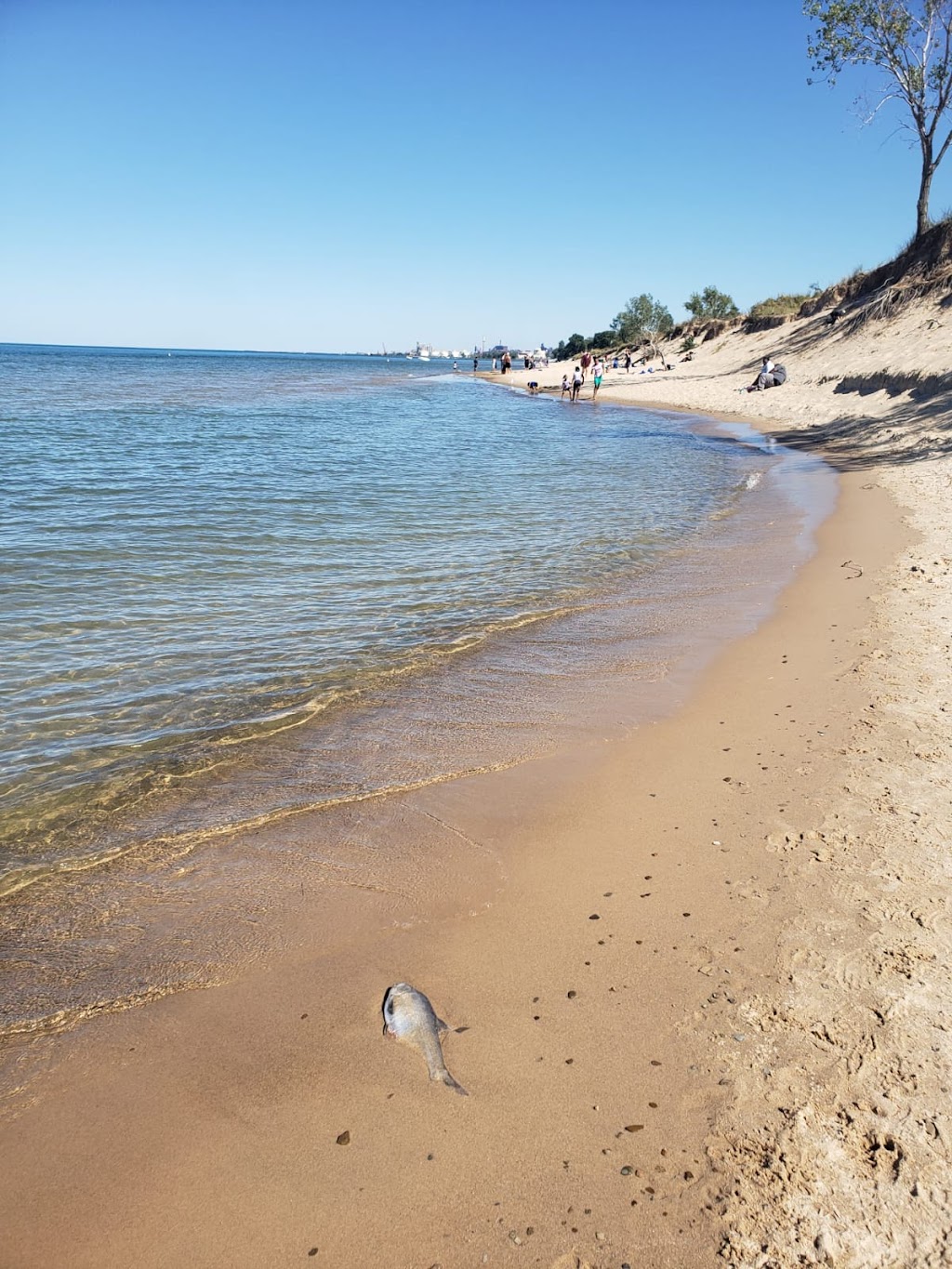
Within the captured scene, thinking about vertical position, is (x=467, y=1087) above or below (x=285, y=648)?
above

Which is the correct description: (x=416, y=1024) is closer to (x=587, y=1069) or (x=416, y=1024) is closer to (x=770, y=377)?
(x=587, y=1069)

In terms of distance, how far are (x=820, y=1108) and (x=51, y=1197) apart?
223 cm

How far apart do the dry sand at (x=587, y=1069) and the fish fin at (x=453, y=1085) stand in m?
0.03

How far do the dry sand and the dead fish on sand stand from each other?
5 cm

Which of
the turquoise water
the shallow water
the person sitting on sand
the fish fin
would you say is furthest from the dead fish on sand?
the person sitting on sand

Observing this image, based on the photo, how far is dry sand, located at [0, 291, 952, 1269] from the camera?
6.51 feet

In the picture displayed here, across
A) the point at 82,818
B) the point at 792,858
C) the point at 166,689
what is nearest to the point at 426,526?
the point at 166,689

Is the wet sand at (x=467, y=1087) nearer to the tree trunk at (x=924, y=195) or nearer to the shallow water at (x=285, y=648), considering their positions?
the shallow water at (x=285, y=648)

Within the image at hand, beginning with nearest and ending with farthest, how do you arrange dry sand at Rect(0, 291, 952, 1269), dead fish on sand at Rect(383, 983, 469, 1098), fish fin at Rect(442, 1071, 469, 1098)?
dry sand at Rect(0, 291, 952, 1269) < fish fin at Rect(442, 1071, 469, 1098) < dead fish on sand at Rect(383, 983, 469, 1098)

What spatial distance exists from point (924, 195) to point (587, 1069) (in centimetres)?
3512

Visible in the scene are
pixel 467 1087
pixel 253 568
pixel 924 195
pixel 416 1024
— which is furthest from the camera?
pixel 924 195

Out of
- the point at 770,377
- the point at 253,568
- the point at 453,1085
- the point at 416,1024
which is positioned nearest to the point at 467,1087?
the point at 453,1085

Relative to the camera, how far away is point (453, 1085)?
2.40 m

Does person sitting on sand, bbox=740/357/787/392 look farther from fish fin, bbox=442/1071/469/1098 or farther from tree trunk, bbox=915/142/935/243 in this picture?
fish fin, bbox=442/1071/469/1098
